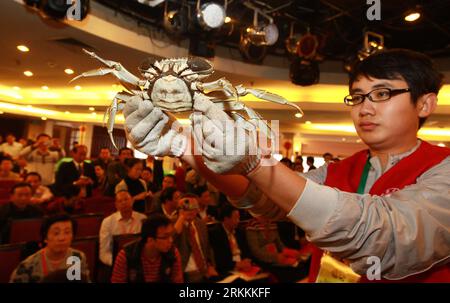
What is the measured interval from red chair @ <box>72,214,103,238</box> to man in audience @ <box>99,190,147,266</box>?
0.35 m

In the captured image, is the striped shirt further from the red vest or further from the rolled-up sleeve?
the rolled-up sleeve

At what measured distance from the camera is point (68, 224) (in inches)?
80.4

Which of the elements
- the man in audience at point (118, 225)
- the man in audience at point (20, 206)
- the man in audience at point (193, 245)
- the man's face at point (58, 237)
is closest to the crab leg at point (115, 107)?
the man's face at point (58, 237)

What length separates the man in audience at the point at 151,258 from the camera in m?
2.13

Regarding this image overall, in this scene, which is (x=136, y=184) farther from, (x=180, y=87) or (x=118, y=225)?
(x=180, y=87)

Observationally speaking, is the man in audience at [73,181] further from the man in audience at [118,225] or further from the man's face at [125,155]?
the man in audience at [118,225]

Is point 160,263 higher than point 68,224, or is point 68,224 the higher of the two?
point 68,224

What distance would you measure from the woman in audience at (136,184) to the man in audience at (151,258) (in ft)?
3.57

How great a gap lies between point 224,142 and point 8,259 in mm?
1980

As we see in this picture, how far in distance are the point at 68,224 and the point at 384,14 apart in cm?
371

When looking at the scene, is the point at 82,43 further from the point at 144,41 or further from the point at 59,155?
the point at 59,155

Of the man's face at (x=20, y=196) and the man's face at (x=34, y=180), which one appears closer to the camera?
the man's face at (x=20, y=196)
